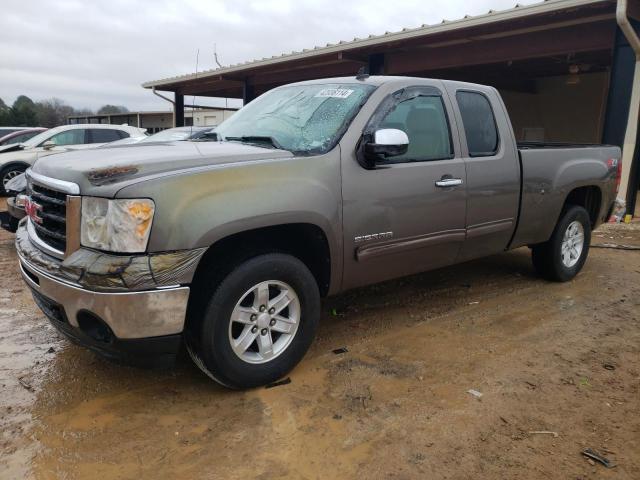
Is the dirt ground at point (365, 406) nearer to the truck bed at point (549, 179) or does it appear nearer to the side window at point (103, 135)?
the truck bed at point (549, 179)

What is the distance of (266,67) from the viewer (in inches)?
603

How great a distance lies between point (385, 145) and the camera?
3.42 m

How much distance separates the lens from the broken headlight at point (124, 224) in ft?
8.75

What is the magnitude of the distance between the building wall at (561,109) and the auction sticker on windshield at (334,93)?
13.4m

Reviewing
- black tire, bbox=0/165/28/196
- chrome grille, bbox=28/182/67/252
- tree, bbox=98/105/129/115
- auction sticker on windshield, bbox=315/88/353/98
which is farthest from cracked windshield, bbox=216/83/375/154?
tree, bbox=98/105/129/115

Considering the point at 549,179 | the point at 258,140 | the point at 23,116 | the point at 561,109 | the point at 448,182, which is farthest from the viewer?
the point at 23,116

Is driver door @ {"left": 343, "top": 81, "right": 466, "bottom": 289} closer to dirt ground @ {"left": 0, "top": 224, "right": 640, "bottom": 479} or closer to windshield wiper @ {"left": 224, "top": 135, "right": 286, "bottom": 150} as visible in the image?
windshield wiper @ {"left": 224, "top": 135, "right": 286, "bottom": 150}

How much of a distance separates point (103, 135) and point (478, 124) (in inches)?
378

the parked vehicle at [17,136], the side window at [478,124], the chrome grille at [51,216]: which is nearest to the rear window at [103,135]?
the parked vehicle at [17,136]

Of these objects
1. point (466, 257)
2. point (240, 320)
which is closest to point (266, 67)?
point (466, 257)

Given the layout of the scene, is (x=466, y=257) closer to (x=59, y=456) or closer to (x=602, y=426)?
(x=602, y=426)

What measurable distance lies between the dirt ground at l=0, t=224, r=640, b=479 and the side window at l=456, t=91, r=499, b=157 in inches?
55.6

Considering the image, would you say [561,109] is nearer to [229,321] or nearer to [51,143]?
[51,143]

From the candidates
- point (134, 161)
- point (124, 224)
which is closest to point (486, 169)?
point (134, 161)
